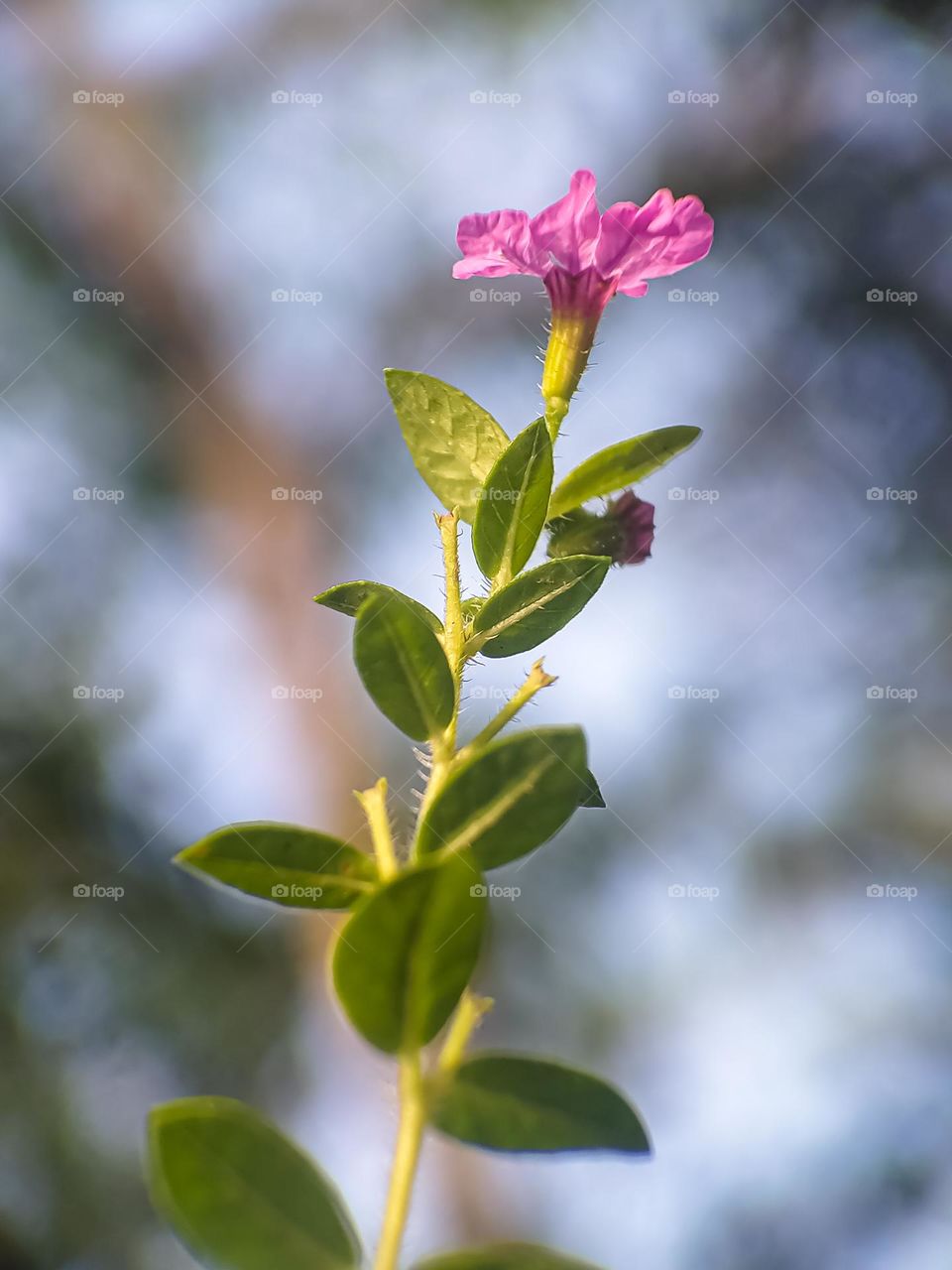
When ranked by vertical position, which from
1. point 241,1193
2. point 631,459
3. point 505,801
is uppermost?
point 631,459

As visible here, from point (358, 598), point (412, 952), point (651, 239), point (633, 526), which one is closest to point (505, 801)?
point (412, 952)

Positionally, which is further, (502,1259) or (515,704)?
(515,704)

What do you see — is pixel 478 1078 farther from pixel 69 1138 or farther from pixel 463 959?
pixel 69 1138

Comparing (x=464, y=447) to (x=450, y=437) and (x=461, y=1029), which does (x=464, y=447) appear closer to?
(x=450, y=437)

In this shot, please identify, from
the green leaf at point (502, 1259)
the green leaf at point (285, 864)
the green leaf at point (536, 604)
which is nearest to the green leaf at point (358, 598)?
the green leaf at point (536, 604)

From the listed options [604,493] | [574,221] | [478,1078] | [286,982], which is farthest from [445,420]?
[286,982]

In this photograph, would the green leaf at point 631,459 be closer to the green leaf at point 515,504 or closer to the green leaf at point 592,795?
the green leaf at point 515,504
